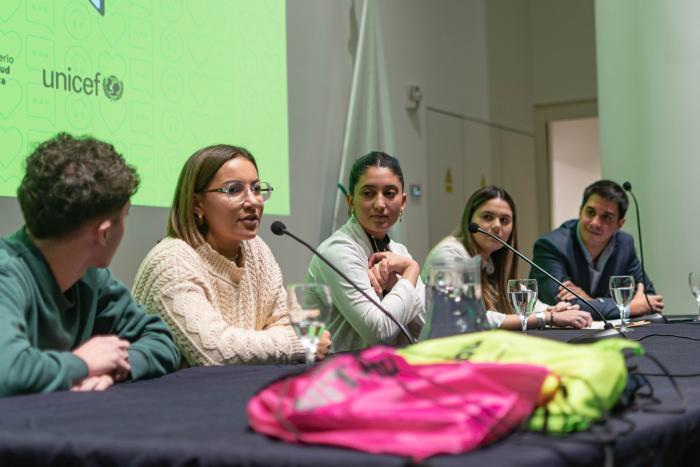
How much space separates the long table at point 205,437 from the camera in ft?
3.09

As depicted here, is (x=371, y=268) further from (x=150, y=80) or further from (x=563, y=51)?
(x=563, y=51)

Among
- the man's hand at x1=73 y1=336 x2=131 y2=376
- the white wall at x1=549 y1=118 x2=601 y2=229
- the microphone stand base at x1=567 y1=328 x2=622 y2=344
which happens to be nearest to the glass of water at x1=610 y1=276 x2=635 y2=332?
the microphone stand base at x1=567 y1=328 x2=622 y2=344

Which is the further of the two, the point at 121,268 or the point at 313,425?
the point at 121,268

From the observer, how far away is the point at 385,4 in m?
5.70

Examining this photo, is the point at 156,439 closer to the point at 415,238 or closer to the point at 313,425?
the point at 313,425

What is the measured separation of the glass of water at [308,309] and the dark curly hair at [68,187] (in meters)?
0.43

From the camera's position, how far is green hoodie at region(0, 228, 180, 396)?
150 centimetres

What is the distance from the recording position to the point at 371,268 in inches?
116

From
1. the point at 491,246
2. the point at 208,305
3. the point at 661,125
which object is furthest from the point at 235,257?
the point at 661,125

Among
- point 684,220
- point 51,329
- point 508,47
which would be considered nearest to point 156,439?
point 51,329

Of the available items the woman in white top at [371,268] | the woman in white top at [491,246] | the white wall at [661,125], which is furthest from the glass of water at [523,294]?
the white wall at [661,125]

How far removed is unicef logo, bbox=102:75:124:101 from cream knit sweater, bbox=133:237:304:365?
39.6 inches

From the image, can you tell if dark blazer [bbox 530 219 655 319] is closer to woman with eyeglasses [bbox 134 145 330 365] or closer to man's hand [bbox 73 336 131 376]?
woman with eyeglasses [bbox 134 145 330 365]

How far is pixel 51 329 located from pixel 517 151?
21.3 ft
